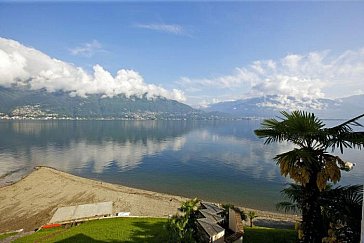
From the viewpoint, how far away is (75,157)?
78.6m

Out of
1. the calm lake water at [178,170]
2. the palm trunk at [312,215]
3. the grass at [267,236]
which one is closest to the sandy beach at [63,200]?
the calm lake water at [178,170]

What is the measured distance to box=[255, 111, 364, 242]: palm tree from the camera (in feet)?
26.4

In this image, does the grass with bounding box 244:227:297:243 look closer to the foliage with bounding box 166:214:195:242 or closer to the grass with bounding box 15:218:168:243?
the foliage with bounding box 166:214:195:242

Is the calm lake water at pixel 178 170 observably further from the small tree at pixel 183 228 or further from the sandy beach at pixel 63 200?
the small tree at pixel 183 228

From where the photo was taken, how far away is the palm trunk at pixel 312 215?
853cm

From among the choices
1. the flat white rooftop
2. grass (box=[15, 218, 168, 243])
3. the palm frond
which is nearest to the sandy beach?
the flat white rooftop

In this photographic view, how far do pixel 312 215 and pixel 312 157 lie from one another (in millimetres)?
2163

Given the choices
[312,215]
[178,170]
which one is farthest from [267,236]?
[178,170]

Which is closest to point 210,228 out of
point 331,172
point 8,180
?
point 331,172

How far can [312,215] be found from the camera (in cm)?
868

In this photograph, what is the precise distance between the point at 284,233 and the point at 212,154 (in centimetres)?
6728

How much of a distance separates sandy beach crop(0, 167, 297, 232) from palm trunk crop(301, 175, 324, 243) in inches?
1059

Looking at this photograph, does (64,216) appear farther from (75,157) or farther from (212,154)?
(212,154)

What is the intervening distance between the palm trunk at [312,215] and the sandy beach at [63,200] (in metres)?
26.9
